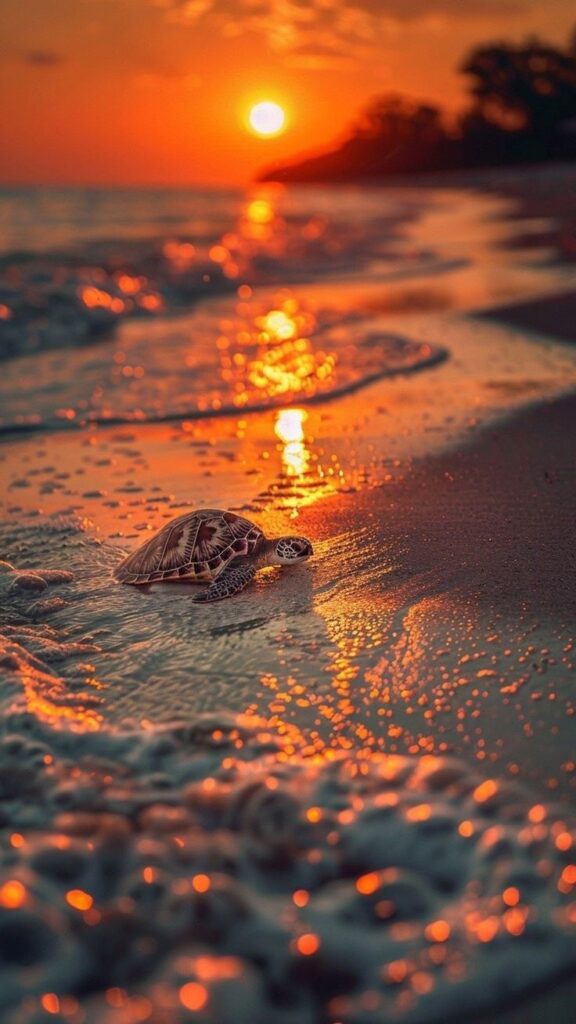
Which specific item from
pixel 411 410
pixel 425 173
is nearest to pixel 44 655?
pixel 411 410

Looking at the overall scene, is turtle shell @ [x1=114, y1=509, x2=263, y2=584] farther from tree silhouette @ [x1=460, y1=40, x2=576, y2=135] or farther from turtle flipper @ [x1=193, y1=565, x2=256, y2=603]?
tree silhouette @ [x1=460, y1=40, x2=576, y2=135]

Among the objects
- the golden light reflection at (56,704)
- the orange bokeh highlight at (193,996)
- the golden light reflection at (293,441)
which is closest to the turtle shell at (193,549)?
the golden light reflection at (56,704)

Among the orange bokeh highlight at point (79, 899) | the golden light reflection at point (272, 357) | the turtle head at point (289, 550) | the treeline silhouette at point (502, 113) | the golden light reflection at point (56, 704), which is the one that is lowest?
the orange bokeh highlight at point (79, 899)

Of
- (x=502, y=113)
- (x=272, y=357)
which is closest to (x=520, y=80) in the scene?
(x=502, y=113)

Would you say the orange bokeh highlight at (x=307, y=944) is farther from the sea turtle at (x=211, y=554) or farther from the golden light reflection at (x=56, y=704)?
the sea turtle at (x=211, y=554)

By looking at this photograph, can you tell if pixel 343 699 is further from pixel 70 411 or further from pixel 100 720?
pixel 70 411

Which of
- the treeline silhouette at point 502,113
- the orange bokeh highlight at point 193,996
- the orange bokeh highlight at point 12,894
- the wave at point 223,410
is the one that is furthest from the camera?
the treeline silhouette at point 502,113
